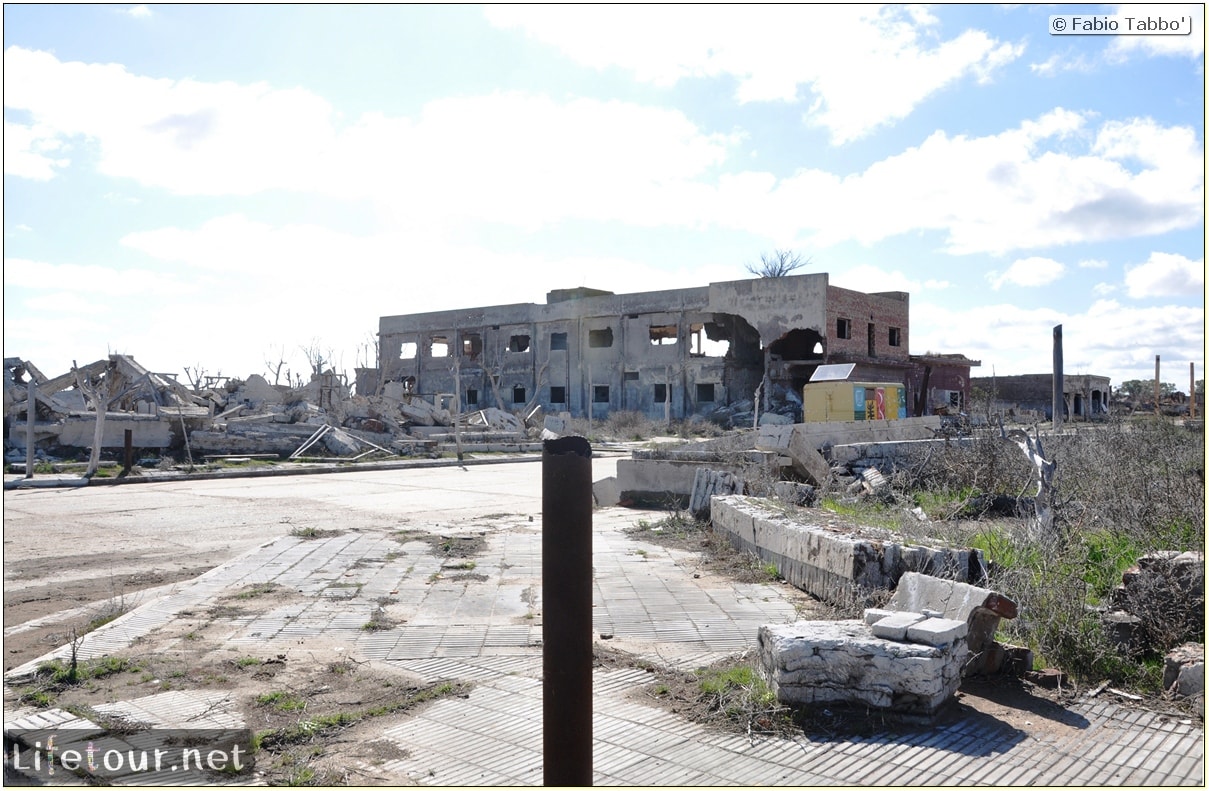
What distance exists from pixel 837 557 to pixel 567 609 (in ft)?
13.4

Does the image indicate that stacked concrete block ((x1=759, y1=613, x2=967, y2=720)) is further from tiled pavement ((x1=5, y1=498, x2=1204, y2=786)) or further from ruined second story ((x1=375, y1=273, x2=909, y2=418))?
ruined second story ((x1=375, y1=273, x2=909, y2=418))

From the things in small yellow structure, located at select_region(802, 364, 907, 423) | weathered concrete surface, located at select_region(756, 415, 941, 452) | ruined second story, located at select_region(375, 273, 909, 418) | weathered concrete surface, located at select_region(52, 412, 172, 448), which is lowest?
weathered concrete surface, located at select_region(52, 412, 172, 448)

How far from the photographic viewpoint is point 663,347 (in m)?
39.2

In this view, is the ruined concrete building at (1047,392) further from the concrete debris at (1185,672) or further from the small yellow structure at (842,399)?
the concrete debris at (1185,672)

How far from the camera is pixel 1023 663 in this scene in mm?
4375

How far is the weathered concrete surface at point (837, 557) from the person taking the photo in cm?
536

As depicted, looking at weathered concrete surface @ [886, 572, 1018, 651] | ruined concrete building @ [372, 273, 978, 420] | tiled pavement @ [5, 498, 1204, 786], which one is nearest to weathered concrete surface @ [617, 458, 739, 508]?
tiled pavement @ [5, 498, 1204, 786]

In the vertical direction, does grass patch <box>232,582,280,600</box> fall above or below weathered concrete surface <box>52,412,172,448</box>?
below

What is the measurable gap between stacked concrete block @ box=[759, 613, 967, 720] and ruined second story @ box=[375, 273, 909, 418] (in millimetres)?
30237

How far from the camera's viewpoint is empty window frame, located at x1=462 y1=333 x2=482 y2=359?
46.8 m

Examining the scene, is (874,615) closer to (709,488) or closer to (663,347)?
(709,488)

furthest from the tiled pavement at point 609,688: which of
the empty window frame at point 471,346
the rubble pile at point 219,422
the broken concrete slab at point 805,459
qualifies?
the empty window frame at point 471,346

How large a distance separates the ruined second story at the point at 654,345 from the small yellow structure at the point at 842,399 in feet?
40.3
